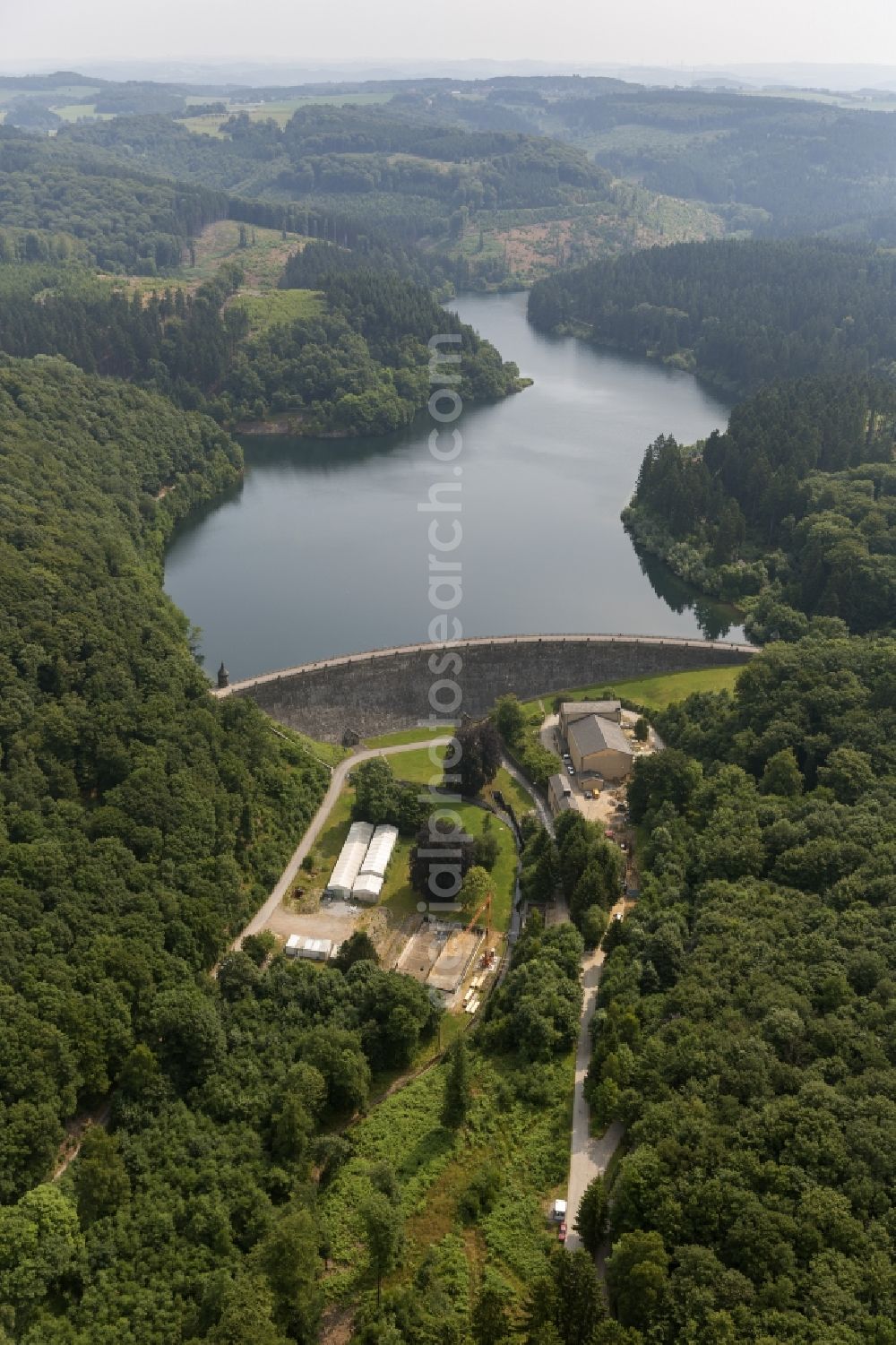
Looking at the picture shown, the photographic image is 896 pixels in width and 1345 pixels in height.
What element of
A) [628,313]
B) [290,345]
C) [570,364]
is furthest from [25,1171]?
[628,313]

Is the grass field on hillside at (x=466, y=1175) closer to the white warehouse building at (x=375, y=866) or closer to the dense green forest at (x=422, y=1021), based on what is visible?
the dense green forest at (x=422, y=1021)

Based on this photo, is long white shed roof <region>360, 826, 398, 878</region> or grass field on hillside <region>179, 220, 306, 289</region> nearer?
long white shed roof <region>360, 826, 398, 878</region>

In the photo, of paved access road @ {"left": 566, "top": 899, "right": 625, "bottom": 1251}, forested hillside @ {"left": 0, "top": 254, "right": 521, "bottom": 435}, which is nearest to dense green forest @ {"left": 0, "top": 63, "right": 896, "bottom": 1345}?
paved access road @ {"left": 566, "top": 899, "right": 625, "bottom": 1251}

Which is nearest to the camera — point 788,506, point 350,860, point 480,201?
point 350,860

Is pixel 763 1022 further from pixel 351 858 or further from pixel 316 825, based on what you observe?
pixel 316 825

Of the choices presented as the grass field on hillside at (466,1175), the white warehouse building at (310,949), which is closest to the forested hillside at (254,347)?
the white warehouse building at (310,949)

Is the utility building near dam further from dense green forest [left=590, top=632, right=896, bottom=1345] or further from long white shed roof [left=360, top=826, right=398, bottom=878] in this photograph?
dense green forest [left=590, top=632, right=896, bottom=1345]

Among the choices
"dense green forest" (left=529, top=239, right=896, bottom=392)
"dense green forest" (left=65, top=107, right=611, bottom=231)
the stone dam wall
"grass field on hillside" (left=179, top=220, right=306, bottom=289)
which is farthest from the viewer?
"dense green forest" (left=65, top=107, right=611, bottom=231)

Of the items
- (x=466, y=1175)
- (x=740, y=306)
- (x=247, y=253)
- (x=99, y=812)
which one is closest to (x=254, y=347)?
(x=247, y=253)
